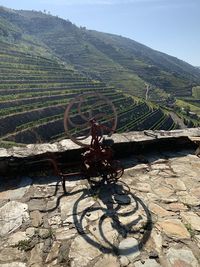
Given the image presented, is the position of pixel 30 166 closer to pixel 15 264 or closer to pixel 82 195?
pixel 82 195

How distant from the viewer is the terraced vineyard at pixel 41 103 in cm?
4569

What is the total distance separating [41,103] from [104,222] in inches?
2154

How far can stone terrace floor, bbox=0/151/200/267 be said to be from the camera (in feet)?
10.1

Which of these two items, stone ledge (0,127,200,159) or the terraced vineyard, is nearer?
stone ledge (0,127,200,159)

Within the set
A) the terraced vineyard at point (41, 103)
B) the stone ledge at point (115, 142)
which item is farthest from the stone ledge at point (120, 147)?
the terraced vineyard at point (41, 103)

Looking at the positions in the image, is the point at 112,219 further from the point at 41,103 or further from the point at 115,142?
the point at 41,103

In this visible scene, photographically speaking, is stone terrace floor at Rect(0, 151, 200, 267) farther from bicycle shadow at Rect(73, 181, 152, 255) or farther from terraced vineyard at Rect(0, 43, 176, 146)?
terraced vineyard at Rect(0, 43, 176, 146)

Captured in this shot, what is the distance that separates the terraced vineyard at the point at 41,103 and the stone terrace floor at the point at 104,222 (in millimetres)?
24561

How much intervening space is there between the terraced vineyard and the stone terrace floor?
24.6 m

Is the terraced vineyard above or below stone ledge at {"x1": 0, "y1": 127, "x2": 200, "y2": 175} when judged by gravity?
below

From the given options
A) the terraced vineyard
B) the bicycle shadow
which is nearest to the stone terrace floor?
the bicycle shadow

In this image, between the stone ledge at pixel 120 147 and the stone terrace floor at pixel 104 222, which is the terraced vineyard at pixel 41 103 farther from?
the stone terrace floor at pixel 104 222

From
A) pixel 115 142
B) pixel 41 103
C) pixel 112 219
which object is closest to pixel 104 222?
pixel 112 219

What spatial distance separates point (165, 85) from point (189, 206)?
17393cm
